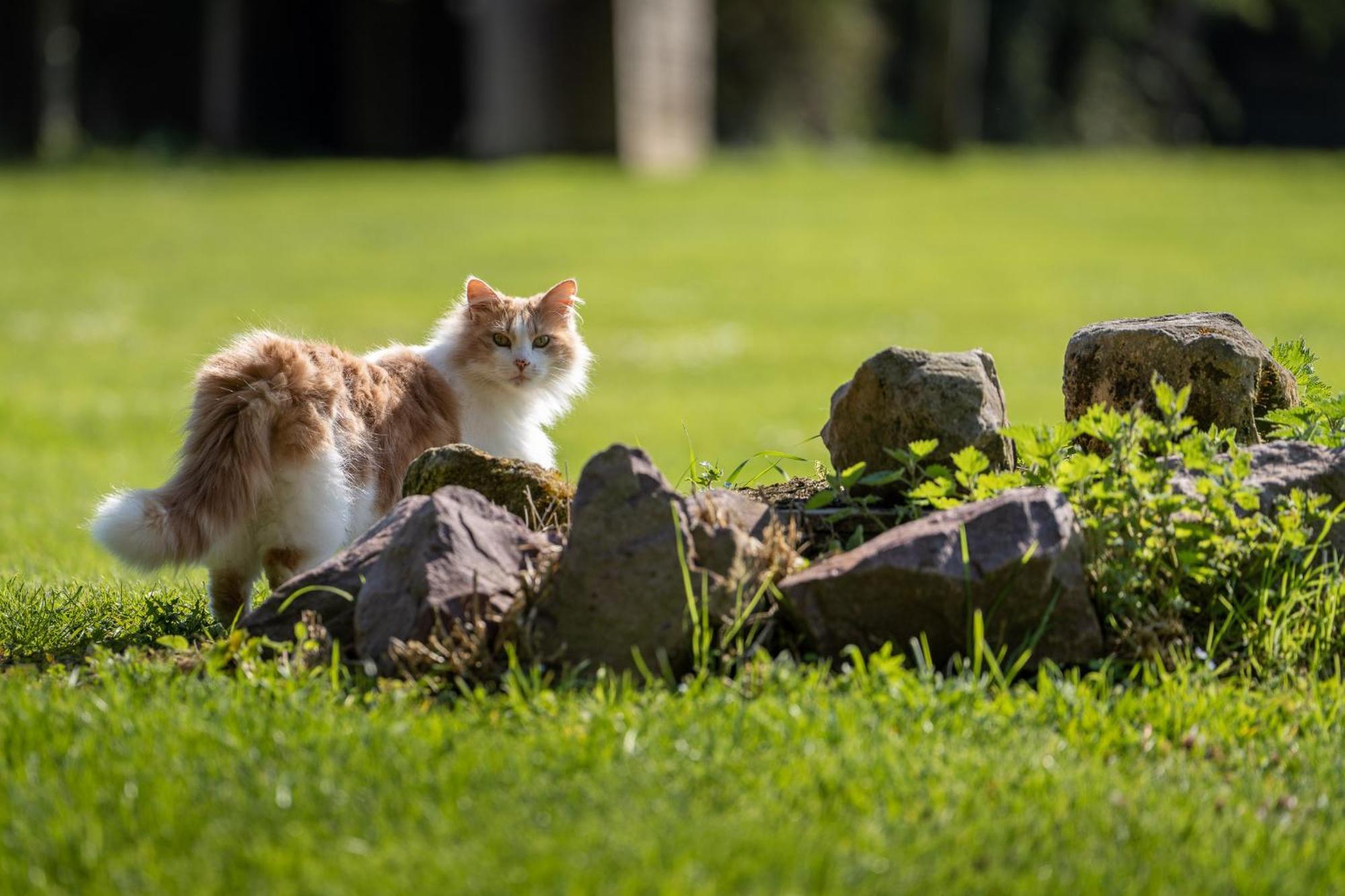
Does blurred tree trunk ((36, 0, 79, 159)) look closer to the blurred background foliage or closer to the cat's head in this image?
the blurred background foliage

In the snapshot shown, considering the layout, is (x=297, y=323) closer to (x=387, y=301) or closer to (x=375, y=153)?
(x=387, y=301)

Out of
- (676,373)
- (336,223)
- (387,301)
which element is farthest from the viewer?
(336,223)

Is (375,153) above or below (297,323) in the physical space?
above

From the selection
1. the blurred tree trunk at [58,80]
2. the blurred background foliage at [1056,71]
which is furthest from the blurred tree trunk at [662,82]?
the blurred tree trunk at [58,80]

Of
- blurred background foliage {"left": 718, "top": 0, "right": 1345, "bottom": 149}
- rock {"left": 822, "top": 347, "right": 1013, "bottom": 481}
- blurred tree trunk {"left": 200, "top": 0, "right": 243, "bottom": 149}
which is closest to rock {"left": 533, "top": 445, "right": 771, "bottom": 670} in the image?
rock {"left": 822, "top": 347, "right": 1013, "bottom": 481}

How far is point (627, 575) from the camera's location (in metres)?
3.56

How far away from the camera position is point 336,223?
23.4 meters

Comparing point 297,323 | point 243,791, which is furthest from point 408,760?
point 297,323

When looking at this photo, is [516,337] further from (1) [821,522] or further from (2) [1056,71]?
(2) [1056,71]

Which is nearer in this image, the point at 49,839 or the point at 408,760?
the point at 49,839

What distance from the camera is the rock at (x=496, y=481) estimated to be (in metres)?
4.30

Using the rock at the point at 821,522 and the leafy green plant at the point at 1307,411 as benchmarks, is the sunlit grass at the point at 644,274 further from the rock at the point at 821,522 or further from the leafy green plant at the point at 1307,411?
the leafy green plant at the point at 1307,411

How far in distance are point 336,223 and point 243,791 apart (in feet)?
69.8

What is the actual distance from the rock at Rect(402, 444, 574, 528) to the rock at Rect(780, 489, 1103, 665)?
893mm
